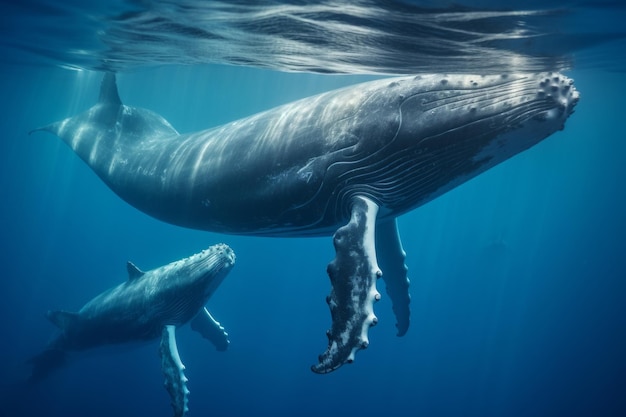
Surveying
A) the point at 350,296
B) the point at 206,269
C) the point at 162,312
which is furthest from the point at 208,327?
the point at 350,296

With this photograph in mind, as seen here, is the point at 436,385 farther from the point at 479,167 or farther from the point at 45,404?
the point at 479,167

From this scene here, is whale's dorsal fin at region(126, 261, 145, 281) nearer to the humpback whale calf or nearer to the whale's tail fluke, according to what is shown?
the humpback whale calf

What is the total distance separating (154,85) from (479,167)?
34643mm

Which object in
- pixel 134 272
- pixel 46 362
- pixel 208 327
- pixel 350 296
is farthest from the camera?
pixel 46 362

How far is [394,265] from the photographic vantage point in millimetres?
9164

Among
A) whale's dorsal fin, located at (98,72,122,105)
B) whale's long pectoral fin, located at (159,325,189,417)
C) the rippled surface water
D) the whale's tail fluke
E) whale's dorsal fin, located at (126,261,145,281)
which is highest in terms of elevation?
the rippled surface water

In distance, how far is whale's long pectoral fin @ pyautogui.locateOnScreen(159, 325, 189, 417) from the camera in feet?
33.2

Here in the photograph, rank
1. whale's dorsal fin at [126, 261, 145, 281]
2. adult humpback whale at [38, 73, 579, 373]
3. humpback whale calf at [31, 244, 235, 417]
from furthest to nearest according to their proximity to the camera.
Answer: whale's dorsal fin at [126, 261, 145, 281], humpback whale calf at [31, 244, 235, 417], adult humpback whale at [38, 73, 579, 373]

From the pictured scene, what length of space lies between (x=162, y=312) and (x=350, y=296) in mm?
8471

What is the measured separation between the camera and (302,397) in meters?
31.8

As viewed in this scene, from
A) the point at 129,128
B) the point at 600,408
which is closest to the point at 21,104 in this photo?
the point at 129,128

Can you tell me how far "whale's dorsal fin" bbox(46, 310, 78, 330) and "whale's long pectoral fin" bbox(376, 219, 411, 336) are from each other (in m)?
10.6

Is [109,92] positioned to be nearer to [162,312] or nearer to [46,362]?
[162,312]

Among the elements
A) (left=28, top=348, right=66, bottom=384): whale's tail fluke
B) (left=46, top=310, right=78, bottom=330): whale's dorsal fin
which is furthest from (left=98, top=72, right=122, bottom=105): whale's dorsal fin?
(left=28, top=348, right=66, bottom=384): whale's tail fluke
